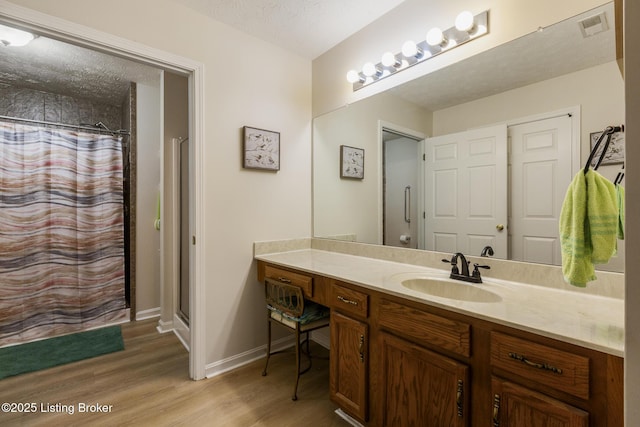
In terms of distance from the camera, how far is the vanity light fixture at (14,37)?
203 centimetres

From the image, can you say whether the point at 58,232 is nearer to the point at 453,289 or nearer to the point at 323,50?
the point at 323,50

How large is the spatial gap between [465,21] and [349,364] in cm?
189

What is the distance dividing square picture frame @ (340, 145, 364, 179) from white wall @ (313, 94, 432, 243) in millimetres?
33

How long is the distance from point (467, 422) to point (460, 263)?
2.61 ft

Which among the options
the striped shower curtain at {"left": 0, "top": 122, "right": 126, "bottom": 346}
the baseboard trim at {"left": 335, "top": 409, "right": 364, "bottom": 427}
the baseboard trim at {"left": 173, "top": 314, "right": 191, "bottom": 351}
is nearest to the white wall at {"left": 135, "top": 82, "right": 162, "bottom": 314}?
the striped shower curtain at {"left": 0, "top": 122, "right": 126, "bottom": 346}

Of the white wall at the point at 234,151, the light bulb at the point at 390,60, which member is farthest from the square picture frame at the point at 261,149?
the light bulb at the point at 390,60

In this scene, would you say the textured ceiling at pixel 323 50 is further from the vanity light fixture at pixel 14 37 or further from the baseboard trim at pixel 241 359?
the baseboard trim at pixel 241 359

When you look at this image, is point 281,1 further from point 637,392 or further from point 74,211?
point 74,211

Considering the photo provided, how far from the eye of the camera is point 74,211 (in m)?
2.79

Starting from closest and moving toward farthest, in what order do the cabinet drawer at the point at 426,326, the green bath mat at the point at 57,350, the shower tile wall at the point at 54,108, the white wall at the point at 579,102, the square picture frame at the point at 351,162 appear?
the cabinet drawer at the point at 426,326
the white wall at the point at 579,102
the green bath mat at the point at 57,350
the square picture frame at the point at 351,162
the shower tile wall at the point at 54,108

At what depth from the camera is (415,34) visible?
181cm

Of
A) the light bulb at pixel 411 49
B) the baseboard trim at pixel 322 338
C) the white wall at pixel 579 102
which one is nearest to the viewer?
the white wall at pixel 579 102

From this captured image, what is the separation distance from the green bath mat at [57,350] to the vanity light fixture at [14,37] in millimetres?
2373

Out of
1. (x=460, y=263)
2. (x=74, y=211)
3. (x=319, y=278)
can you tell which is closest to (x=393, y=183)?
(x=460, y=263)
